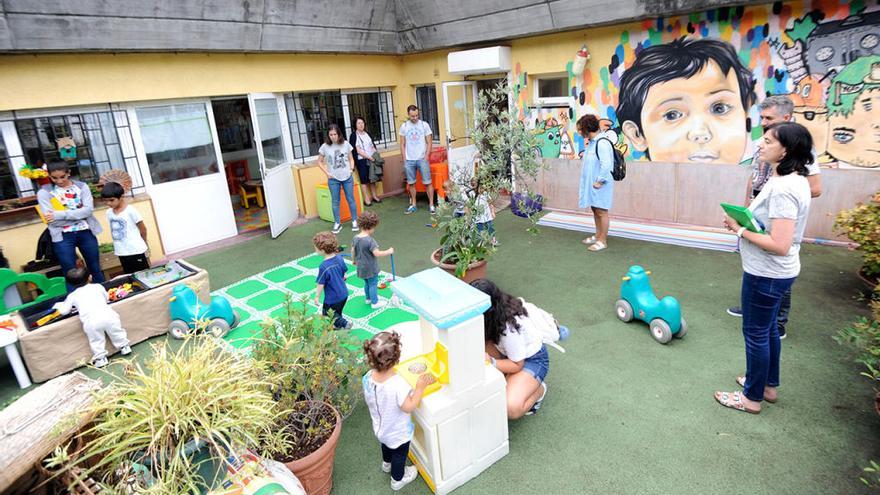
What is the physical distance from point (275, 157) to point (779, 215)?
25.0 ft

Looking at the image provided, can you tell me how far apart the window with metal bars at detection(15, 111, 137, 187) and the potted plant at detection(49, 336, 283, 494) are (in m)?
5.01

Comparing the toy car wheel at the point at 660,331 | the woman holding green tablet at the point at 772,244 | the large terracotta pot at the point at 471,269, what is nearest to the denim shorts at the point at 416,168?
the large terracotta pot at the point at 471,269

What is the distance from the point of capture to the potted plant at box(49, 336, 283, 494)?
80.1 inches

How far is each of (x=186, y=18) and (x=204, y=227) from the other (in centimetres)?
301

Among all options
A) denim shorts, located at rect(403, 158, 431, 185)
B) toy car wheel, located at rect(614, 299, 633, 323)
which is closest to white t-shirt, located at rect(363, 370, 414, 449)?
toy car wheel, located at rect(614, 299, 633, 323)

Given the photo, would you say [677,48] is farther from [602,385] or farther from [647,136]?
[602,385]

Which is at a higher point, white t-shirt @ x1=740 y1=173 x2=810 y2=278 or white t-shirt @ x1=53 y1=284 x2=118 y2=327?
white t-shirt @ x1=740 y1=173 x2=810 y2=278

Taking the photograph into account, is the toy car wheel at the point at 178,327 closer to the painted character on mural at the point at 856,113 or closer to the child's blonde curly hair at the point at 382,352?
the child's blonde curly hair at the point at 382,352

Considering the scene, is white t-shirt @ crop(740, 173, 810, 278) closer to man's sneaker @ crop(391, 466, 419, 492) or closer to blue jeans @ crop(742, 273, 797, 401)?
blue jeans @ crop(742, 273, 797, 401)

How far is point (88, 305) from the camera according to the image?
4250 millimetres

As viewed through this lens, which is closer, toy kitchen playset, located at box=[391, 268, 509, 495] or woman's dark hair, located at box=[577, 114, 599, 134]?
toy kitchen playset, located at box=[391, 268, 509, 495]

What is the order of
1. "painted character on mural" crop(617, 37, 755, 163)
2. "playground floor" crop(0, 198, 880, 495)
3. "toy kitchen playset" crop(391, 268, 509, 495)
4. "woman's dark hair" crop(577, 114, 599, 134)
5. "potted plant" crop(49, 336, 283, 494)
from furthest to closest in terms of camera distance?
"painted character on mural" crop(617, 37, 755, 163) → "woman's dark hair" crop(577, 114, 599, 134) → "playground floor" crop(0, 198, 880, 495) → "toy kitchen playset" crop(391, 268, 509, 495) → "potted plant" crop(49, 336, 283, 494)

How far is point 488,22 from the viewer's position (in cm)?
750

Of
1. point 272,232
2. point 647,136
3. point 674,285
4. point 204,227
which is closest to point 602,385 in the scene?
point 674,285
